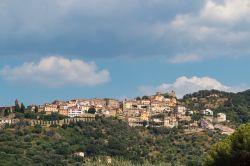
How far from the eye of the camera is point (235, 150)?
111 feet

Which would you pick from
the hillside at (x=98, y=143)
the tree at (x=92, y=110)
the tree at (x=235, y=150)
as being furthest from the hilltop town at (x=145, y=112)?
the tree at (x=235, y=150)

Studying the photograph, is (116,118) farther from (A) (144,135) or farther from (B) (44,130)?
(B) (44,130)

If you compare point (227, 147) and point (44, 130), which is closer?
point (227, 147)

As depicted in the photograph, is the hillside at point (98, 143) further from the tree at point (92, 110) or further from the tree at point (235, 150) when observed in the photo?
the tree at point (235, 150)

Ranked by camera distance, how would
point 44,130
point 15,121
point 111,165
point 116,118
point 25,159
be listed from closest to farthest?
1. point 111,165
2. point 25,159
3. point 44,130
4. point 15,121
5. point 116,118

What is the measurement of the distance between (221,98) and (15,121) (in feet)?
212

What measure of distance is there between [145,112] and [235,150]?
10936cm

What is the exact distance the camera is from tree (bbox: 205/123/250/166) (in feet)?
109

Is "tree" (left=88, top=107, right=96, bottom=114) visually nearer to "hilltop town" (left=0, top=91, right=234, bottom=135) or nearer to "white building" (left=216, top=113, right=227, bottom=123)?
"hilltop town" (left=0, top=91, right=234, bottom=135)

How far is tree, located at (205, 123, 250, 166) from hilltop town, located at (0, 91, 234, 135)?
82.5 metres

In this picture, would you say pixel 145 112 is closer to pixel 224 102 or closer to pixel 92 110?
pixel 92 110

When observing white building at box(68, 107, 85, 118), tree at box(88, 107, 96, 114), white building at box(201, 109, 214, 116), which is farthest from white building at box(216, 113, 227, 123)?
white building at box(68, 107, 85, 118)

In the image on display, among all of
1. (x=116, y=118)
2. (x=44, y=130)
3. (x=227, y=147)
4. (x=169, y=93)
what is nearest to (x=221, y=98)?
(x=169, y=93)

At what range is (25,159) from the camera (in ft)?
273
